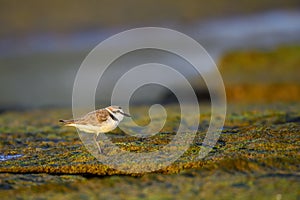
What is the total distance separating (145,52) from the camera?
20.6 meters

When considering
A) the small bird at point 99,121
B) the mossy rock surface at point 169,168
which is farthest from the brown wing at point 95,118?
the mossy rock surface at point 169,168

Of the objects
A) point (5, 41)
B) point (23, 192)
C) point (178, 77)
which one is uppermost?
point (5, 41)

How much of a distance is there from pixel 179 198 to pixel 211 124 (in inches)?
163

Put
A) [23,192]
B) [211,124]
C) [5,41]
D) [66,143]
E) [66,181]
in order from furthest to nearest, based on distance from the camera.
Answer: [5,41]
[211,124]
[66,143]
[66,181]
[23,192]

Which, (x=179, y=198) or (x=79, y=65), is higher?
(x=79, y=65)

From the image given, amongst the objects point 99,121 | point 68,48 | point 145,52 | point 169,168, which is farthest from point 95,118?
point 68,48

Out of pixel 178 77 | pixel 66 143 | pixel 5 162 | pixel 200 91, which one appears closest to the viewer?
pixel 5 162

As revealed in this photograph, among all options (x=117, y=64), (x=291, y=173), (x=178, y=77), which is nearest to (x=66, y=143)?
(x=291, y=173)

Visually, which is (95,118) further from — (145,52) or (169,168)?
(145,52)

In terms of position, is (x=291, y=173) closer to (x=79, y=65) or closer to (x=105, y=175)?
(x=105, y=175)

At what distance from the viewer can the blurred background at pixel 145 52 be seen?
1648cm

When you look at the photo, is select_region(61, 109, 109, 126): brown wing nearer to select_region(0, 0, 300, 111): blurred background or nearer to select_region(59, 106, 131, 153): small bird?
select_region(59, 106, 131, 153): small bird

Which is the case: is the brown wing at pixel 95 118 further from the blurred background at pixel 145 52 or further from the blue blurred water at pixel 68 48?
the blue blurred water at pixel 68 48

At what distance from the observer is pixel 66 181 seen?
6.07m
